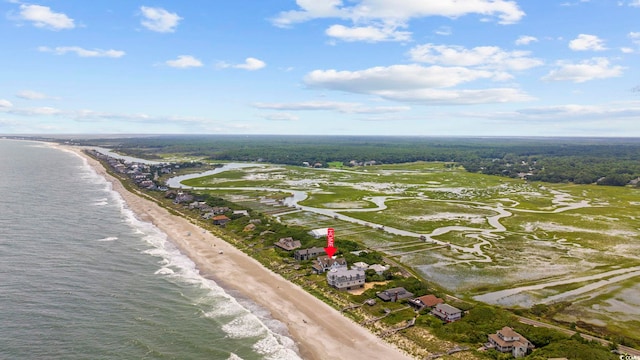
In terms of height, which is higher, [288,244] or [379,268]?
[288,244]

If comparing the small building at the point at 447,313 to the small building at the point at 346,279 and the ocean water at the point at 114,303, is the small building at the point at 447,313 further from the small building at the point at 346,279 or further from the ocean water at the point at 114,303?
the ocean water at the point at 114,303

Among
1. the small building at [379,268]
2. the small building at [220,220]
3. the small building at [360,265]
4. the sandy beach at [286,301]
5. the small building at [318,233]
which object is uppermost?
the small building at [220,220]

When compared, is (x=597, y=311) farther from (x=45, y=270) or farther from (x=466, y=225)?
(x=45, y=270)

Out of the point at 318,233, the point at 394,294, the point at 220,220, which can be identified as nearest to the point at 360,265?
the point at 394,294

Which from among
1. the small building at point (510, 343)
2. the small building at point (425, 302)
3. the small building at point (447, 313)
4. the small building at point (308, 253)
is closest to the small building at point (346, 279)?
the small building at point (425, 302)

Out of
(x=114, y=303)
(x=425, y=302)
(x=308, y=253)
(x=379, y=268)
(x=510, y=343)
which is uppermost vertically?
(x=308, y=253)

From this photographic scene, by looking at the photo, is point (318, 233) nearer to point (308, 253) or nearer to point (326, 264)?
point (308, 253)
